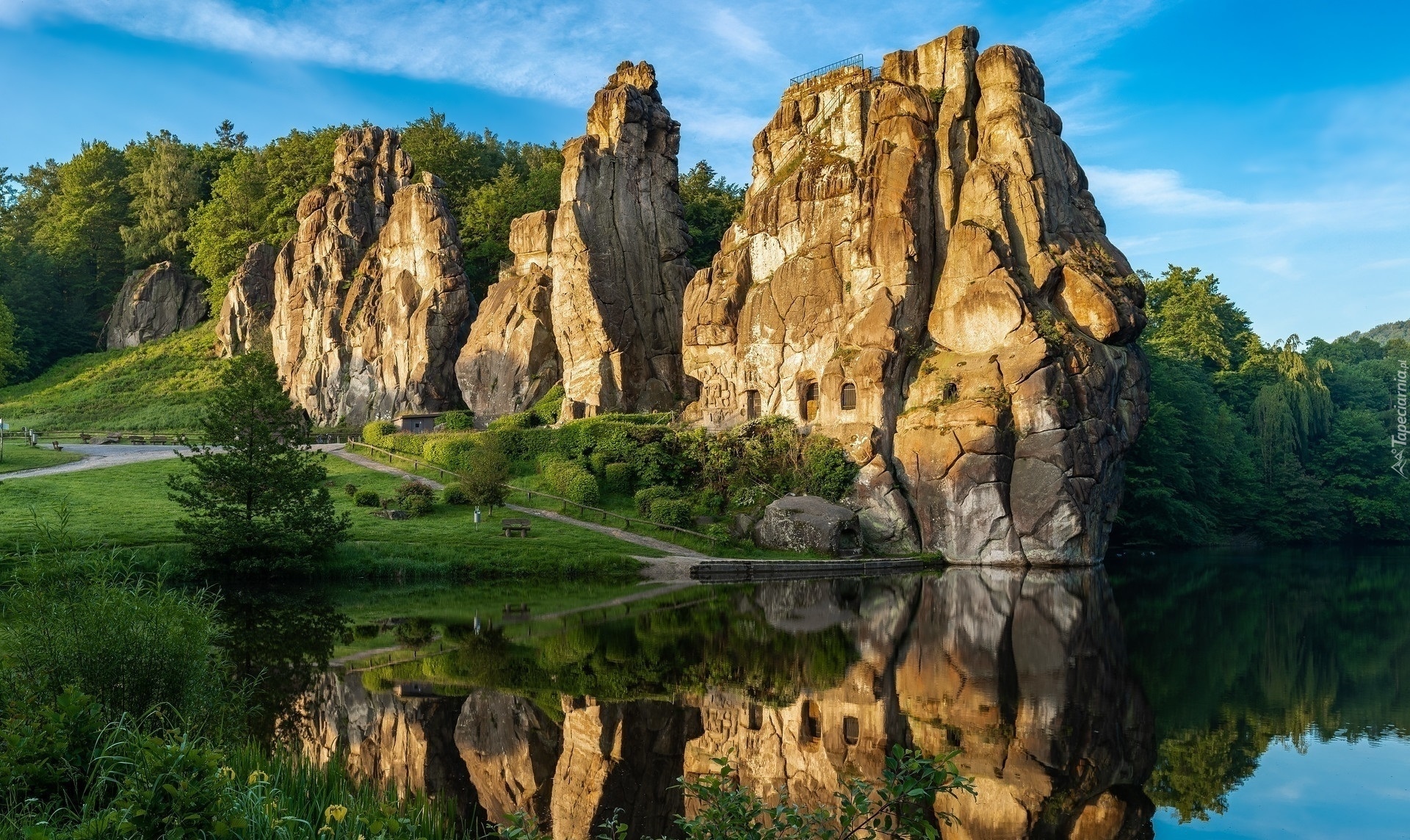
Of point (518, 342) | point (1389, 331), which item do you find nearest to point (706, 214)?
point (518, 342)

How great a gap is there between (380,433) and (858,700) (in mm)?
47408

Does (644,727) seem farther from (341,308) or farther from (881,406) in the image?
(341,308)

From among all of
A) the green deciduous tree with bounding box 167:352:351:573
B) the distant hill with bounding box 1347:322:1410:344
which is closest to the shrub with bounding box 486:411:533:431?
the green deciduous tree with bounding box 167:352:351:573

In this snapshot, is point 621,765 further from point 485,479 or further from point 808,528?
point 485,479

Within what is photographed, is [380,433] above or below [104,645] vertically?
above

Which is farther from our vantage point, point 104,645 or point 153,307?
point 153,307

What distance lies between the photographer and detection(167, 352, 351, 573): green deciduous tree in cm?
3206

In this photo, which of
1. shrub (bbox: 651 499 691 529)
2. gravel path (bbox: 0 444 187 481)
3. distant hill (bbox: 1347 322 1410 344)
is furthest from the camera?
distant hill (bbox: 1347 322 1410 344)

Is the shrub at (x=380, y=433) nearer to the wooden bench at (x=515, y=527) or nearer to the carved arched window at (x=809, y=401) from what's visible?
the wooden bench at (x=515, y=527)

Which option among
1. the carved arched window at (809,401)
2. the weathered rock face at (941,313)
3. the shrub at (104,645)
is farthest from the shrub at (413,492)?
the shrub at (104,645)

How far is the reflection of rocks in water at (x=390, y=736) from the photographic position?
13.2 metres

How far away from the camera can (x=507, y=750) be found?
14.9 meters

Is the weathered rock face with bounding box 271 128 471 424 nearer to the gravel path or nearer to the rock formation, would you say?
the rock formation

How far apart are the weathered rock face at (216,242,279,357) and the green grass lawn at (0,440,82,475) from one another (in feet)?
73.4
